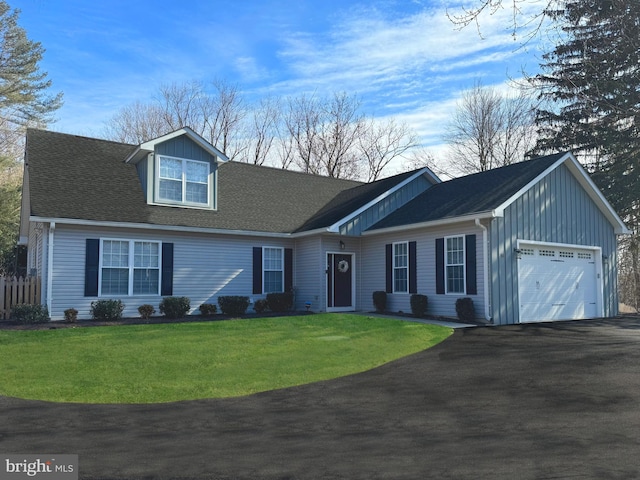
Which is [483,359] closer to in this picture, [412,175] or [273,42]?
[273,42]

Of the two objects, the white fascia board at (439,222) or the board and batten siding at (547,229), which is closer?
the white fascia board at (439,222)

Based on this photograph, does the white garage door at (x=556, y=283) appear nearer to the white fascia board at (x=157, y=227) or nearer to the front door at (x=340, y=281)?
the front door at (x=340, y=281)

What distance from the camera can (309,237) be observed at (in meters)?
19.2

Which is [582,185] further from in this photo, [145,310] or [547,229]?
[145,310]

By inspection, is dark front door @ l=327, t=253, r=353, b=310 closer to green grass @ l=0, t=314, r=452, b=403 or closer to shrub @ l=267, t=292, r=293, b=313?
shrub @ l=267, t=292, r=293, b=313

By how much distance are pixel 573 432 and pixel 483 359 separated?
430 cm

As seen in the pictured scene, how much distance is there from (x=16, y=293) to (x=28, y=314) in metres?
1.25

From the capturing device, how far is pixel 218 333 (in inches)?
488

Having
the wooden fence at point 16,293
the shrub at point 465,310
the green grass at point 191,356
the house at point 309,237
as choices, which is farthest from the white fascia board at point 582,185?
the wooden fence at point 16,293

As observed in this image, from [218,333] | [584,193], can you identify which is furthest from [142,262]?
[584,193]

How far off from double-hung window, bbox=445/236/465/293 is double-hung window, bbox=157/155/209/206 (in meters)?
8.39

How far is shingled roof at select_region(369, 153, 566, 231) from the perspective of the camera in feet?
51.9

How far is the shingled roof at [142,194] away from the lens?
1587cm

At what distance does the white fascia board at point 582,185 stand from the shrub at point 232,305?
847cm
